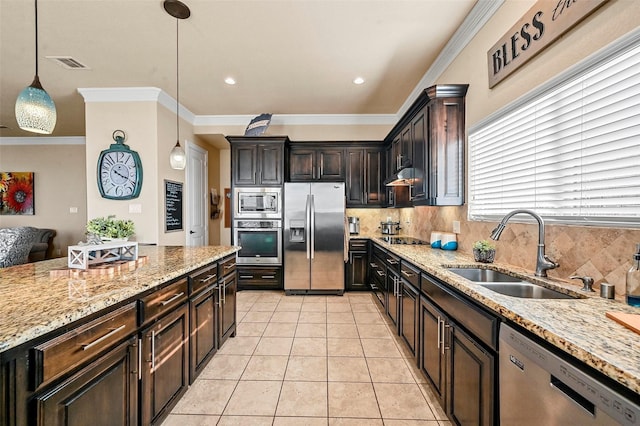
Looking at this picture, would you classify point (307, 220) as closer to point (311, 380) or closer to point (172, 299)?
point (311, 380)

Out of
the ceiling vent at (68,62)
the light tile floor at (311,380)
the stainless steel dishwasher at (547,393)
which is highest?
the ceiling vent at (68,62)

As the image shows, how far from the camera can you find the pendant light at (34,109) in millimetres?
1533

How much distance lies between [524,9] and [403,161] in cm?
176

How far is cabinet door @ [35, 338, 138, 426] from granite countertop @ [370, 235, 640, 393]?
1634mm

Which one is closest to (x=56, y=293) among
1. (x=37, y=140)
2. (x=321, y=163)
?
(x=321, y=163)

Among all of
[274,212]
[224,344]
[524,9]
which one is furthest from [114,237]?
[524,9]

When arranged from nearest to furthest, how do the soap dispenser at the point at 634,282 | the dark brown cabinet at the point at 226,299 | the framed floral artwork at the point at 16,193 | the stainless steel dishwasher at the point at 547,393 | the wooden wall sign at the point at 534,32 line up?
the stainless steel dishwasher at the point at 547,393
the soap dispenser at the point at 634,282
the wooden wall sign at the point at 534,32
the dark brown cabinet at the point at 226,299
the framed floral artwork at the point at 16,193

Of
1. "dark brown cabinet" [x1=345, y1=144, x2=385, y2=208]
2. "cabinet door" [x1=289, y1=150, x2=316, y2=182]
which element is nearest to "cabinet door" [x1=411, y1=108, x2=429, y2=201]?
"dark brown cabinet" [x1=345, y1=144, x2=385, y2=208]

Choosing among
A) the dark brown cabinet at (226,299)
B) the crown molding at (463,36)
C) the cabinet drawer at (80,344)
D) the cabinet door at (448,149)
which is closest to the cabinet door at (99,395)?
the cabinet drawer at (80,344)

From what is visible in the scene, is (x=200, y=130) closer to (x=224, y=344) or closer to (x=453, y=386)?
(x=224, y=344)

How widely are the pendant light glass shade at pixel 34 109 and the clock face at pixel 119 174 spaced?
2236 mm

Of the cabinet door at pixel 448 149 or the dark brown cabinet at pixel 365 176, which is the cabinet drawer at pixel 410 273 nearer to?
Answer: the cabinet door at pixel 448 149

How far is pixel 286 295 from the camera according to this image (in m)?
4.19

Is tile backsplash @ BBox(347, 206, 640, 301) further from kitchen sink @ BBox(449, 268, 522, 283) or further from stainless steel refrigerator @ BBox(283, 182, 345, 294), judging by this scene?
stainless steel refrigerator @ BBox(283, 182, 345, 294)
